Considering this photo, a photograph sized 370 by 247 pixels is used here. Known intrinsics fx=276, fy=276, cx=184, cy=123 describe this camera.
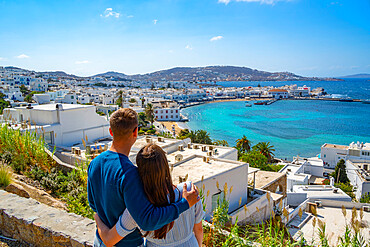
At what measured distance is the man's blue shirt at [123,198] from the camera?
64.8 inches

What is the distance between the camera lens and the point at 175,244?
1.89 metres

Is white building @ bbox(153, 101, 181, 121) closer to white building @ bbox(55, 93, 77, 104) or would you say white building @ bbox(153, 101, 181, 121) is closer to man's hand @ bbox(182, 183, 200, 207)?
white building @ bbox(55, 93, 77, 104)

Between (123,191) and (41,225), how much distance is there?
190 centimetres

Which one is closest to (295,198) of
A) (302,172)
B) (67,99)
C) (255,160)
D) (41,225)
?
(255,160)

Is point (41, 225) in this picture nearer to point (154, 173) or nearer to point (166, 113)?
point (154, 173)

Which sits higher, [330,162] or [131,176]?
[131,176]

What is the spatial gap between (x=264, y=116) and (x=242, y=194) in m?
63.6

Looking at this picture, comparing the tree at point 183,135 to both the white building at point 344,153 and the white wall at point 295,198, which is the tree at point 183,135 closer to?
the white building at point 344,153

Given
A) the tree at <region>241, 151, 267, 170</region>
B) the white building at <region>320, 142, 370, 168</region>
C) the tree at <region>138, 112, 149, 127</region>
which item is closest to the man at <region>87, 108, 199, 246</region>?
the tree at <region>241, 151, 267, 170</region>

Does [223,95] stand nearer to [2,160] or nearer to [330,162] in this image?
[330,162]

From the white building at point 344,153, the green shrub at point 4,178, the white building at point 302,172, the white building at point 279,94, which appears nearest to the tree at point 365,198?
the white building at point 302,172

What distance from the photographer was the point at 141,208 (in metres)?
1.64

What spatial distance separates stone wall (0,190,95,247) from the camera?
282cm

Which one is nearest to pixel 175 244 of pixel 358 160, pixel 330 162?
pixel 358 160
